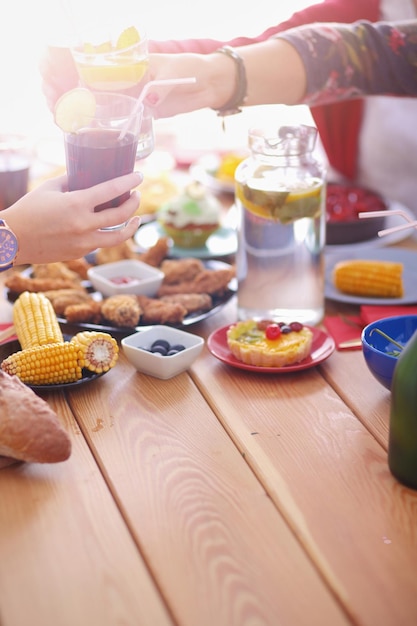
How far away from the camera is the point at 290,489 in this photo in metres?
1.09

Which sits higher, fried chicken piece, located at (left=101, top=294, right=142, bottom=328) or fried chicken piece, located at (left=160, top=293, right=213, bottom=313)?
fried chicken piece, located at (left=101, top=294, right=142, bottom=328)

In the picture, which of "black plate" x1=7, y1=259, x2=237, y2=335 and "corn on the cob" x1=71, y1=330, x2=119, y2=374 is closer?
"corn on the cob" x1=71, y1=330, x2=119, y2=374

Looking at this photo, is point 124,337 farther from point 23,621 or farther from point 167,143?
point 167,143

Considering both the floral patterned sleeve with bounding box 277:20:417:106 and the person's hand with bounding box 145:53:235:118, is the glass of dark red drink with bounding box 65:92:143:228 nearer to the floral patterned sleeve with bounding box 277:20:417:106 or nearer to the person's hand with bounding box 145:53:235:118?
the person's hand with bounding box 145:53:235:118

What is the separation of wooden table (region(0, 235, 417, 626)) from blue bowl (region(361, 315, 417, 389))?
6 cm

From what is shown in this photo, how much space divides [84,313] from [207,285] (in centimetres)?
29

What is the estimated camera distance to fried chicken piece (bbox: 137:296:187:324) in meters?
1.56

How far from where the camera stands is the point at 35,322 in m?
1.44

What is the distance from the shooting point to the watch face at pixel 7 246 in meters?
1.25

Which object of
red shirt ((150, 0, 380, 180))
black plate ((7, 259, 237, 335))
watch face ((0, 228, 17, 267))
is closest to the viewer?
watch face ((0, 228, 17, 267))

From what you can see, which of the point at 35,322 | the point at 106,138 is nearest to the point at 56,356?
the point at 35,322

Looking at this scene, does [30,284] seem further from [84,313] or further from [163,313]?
[163,313]

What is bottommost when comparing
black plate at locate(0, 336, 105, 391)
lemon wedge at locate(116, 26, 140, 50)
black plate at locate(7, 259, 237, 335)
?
black plate at locate(7, 259, 237, 335)

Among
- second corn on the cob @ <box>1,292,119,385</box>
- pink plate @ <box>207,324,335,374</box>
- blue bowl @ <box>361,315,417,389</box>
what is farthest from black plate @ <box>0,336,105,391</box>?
blue bowl @ <box>361,315,417,389</box>
